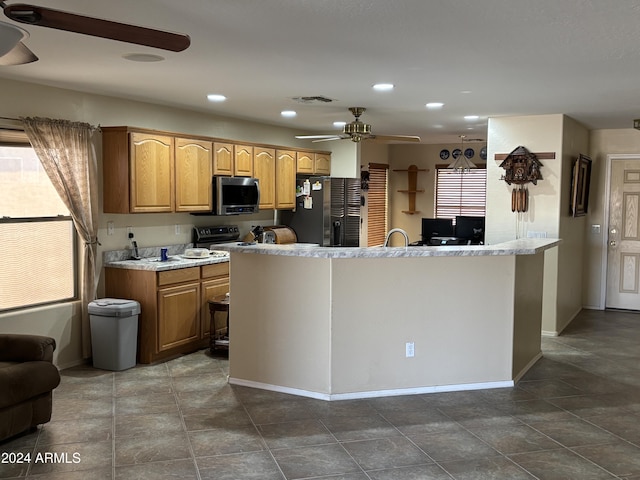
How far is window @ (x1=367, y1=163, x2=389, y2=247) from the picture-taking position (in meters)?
10.4

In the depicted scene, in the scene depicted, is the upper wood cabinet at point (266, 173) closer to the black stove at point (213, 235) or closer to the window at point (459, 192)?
the black stove at point (213, 235)

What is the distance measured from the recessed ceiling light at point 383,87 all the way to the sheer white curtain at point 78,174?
2.54 m

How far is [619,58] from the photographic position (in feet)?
12.4

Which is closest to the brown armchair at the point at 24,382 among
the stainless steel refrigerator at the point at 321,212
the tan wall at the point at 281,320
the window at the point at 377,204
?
the tan wall at the point at 281,320

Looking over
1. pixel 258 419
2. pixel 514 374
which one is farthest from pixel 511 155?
pixel 258 419

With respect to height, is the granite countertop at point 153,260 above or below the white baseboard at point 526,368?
above

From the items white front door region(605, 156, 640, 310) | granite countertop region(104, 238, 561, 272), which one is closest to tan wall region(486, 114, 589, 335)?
white front door region(605, 156, 640, 310)

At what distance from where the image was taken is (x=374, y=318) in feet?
14.7

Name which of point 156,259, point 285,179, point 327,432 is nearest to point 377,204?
point 285,179

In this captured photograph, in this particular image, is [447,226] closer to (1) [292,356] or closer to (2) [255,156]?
(2) [255,156]

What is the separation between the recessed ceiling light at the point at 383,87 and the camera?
4707 millimetres

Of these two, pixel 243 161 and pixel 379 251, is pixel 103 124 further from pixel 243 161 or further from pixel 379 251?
pixel 379 251

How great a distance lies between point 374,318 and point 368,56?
1.87 m

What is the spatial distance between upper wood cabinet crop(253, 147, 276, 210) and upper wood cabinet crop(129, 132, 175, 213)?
57.6 inches
